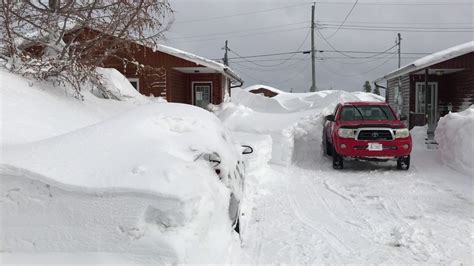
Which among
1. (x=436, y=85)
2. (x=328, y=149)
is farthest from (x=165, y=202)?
(x=436, y=85)

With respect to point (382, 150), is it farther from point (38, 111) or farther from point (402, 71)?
point (402, 71)

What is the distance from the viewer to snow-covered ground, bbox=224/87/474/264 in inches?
185

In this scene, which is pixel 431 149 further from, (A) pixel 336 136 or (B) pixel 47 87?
(B) pixel 47 87

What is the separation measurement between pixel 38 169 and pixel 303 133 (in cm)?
1178

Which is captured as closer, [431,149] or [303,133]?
[431,149]

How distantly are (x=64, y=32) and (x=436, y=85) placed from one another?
19.8m

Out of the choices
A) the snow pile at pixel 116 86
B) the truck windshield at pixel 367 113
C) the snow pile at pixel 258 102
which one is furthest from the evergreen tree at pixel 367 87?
the snow pile at pixel 116 86

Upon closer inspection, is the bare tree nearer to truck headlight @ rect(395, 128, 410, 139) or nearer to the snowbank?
the snowbank

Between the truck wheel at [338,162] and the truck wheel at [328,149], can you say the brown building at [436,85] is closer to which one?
the truck wheel at [328,149]

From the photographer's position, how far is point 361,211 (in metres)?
6.54

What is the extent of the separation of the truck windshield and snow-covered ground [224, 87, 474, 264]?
1.19m

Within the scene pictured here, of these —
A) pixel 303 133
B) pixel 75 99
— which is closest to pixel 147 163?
pixel 75 99

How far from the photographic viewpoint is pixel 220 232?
3.46 m

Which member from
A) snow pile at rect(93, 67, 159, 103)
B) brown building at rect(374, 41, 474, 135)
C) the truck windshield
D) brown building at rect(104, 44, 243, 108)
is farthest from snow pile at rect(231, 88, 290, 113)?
snow pile at rect(93, 67, 159, 103)
